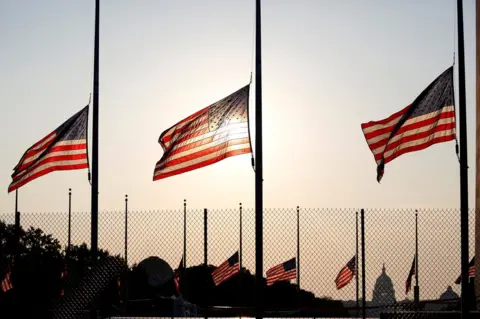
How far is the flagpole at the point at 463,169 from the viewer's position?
23.5m

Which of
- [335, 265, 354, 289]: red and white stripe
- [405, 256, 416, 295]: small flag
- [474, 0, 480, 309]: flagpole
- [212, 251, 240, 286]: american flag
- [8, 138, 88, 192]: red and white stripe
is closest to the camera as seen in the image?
[8, 138, 88, 192]: red and white stripe

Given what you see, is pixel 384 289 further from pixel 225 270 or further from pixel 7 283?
pixel 7 283

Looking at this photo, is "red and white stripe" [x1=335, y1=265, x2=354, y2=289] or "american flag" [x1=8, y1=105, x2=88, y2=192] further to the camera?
"red and white stripe" [x1=335, y1=265, x2=354, y2=289]

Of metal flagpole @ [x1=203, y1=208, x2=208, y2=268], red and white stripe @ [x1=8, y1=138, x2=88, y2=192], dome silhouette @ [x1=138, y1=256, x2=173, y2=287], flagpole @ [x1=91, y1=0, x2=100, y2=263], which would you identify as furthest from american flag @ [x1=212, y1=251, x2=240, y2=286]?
flagpole @ [x1=91, y1=0, x2=100, y2=263]

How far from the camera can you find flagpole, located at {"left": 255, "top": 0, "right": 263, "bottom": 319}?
78.0 ft

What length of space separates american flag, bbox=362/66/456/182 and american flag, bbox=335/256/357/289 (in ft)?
36.3

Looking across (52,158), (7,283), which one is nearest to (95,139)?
(52,158)

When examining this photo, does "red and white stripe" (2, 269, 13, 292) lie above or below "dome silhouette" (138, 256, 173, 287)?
below

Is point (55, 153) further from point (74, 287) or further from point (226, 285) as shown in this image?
point (226, 285)

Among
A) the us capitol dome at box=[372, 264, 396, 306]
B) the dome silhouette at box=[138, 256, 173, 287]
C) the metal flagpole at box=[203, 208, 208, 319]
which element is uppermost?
the metal flagpole at box=[203, 208, 208, 319]

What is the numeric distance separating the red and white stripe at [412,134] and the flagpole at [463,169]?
393 mm

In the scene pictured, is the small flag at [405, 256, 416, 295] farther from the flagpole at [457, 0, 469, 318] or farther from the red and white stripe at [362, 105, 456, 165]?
the flagpole at [457, 0, 469, 318]

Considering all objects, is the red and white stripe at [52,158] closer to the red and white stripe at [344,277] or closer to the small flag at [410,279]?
the red and white stripe at [344,277]

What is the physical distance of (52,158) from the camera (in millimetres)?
27188
